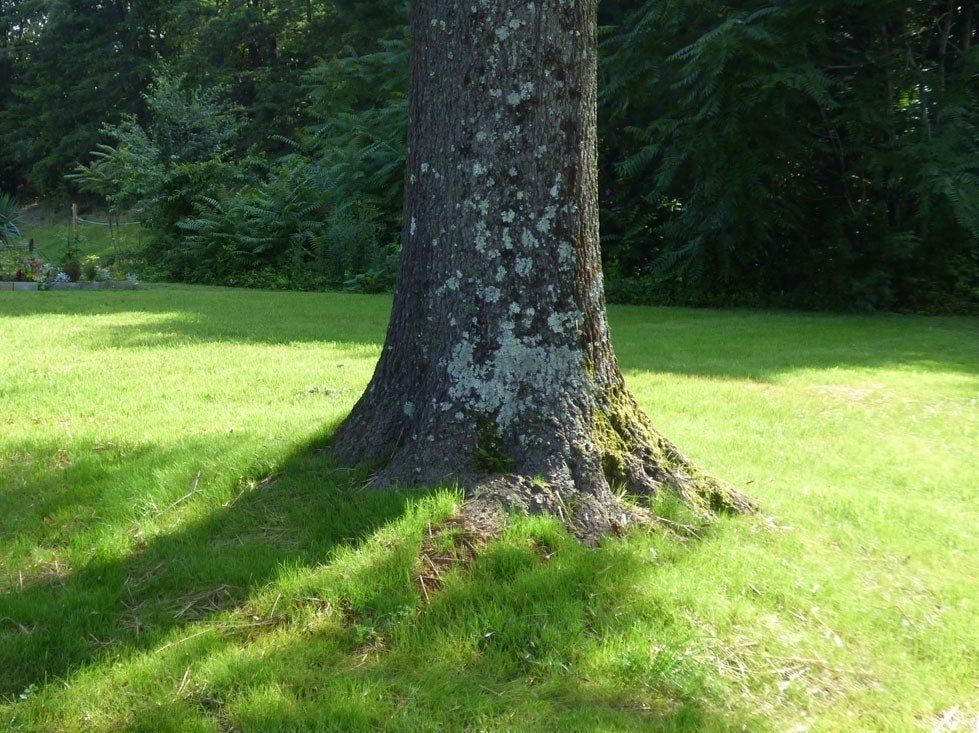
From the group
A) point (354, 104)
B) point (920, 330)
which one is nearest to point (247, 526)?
point (920, 330)

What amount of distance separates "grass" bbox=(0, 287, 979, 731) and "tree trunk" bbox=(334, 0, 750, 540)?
0.28 meters

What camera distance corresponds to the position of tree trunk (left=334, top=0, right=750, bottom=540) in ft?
12.1

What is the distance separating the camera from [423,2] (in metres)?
3.84

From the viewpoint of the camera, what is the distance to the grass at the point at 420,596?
2635 mm

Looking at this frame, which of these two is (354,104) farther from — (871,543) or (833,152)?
(871,543)

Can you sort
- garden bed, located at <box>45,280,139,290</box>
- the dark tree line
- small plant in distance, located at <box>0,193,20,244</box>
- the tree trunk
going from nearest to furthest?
1. the tree trunk
2. the dark tree line
3. garden bed, located at <box>45,280,139,290</box>
4. small plant in distance, located at <box>0,193,20,244</box>

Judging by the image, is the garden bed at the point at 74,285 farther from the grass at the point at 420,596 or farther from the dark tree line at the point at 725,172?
the grass at the point at 420,596

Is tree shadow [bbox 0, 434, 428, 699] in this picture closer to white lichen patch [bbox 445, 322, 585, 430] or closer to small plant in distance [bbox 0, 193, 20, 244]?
white lichen patch [bbox 445, 322, 585, 430]

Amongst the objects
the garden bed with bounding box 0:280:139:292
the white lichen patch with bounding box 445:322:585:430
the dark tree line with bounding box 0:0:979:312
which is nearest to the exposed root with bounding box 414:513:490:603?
the white lichen patch with bounding box 445:322:585:430

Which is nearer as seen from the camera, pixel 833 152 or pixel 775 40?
pixel 775 40

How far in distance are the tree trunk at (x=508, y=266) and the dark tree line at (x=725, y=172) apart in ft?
32.1

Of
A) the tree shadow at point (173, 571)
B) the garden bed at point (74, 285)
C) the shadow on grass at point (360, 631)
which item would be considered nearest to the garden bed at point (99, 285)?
the garden bed at point (74, 285)

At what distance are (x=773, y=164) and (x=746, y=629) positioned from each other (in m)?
12.1

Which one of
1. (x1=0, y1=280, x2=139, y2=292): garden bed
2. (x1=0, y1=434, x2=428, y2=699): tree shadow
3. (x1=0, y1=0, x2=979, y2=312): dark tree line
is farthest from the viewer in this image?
(x1=0, y1=280, x2=139, y2=292): garden bed
